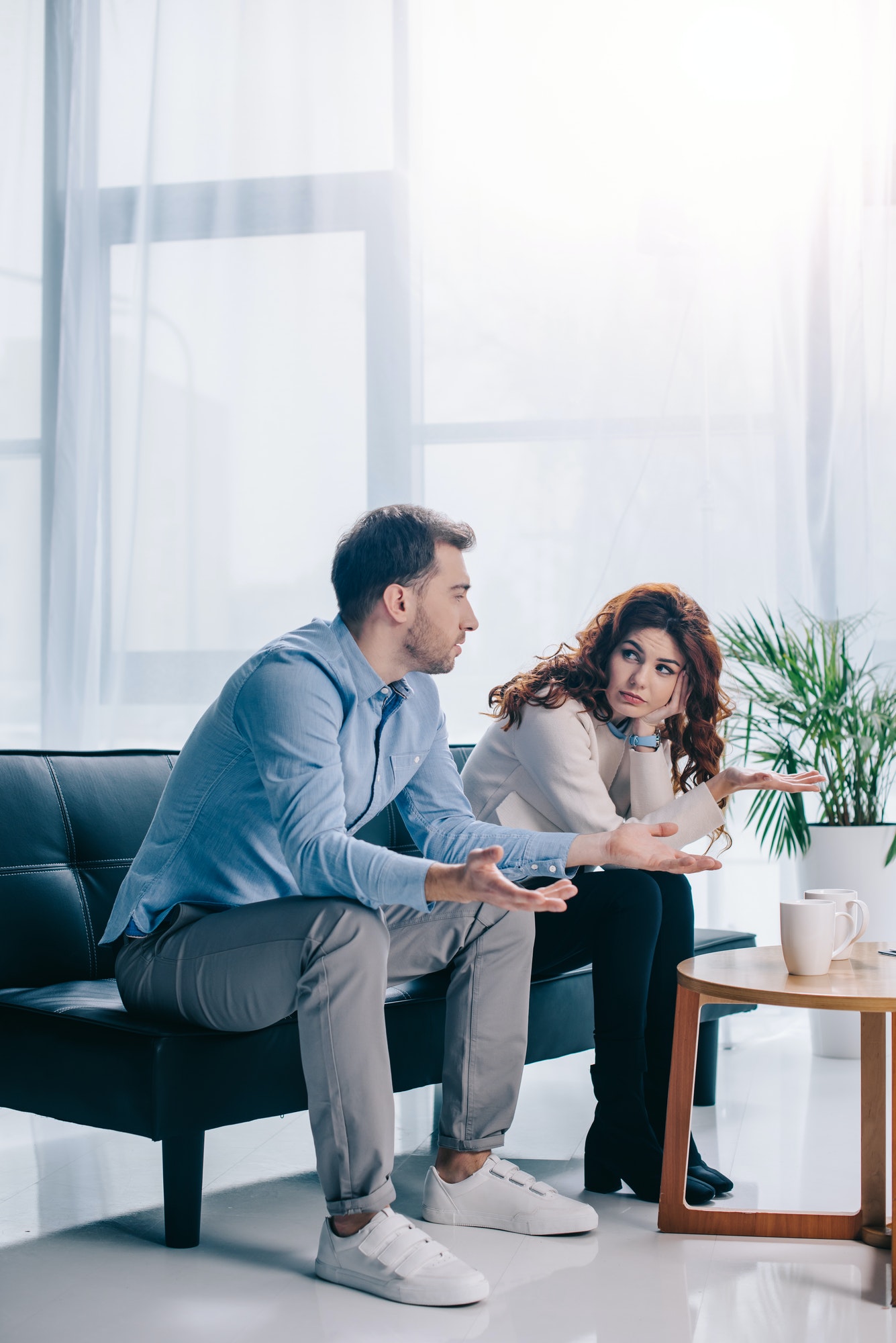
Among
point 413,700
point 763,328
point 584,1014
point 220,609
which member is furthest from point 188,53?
point 584,1014

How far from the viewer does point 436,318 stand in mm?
3338

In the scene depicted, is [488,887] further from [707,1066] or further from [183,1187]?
[707,1066]

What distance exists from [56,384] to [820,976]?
2765 mm

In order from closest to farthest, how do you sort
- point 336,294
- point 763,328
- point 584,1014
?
1. point 584,1014
2. point 763,328
3. point 336,294

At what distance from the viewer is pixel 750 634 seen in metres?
2.97

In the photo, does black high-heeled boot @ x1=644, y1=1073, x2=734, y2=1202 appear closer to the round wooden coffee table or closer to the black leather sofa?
the round wooden coffee table

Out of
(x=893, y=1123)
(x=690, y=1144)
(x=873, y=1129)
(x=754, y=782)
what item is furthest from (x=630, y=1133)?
(x=754, y=782)

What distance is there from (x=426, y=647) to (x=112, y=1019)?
0.65 m

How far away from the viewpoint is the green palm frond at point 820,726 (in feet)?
9.17

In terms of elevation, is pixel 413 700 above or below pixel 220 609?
below

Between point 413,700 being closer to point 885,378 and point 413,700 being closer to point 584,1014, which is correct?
point 584,1014

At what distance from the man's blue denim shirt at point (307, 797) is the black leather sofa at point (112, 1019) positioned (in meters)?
0.18

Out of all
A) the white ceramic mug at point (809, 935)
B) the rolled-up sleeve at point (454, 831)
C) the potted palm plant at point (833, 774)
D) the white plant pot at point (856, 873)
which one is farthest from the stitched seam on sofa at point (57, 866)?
the white plant pot at point (856, 873)

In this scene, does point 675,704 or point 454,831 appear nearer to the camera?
point 454,831
